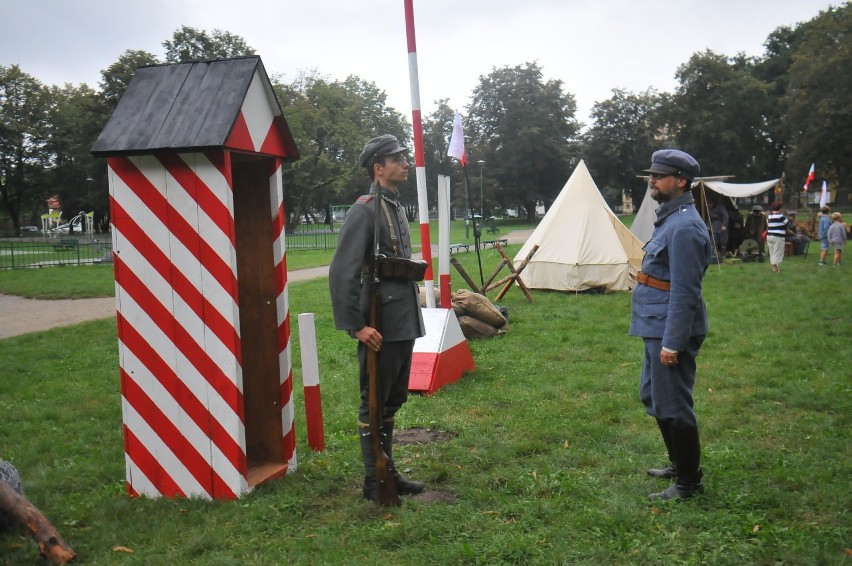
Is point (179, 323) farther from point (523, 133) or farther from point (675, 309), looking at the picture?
point (523, 133)

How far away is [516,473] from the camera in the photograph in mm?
4977

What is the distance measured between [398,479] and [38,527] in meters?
1.95

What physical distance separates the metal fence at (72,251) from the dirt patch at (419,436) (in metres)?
18.4

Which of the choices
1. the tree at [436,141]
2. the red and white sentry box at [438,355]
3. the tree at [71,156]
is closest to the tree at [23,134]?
the tree at [71,156]

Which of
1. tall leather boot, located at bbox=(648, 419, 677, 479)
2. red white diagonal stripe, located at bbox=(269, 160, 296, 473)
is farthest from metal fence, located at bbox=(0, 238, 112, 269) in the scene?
tall leather boot, located at bbox=(648, 419, 677, 479)

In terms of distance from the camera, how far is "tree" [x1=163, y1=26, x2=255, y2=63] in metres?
48.4

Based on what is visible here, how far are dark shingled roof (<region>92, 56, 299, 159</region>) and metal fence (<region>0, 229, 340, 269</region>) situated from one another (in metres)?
19.3

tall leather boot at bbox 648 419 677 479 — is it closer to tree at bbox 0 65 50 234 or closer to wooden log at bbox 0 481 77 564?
wooden log at bbox 0 481 77 564

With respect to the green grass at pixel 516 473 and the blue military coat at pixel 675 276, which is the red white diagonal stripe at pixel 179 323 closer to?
the green grass at pixel 516 473

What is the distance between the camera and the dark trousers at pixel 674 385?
14.4 feet

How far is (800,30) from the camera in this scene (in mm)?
65375

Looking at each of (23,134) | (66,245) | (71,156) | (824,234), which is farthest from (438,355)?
(71,156)

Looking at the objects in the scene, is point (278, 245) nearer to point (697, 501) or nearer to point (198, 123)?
point (198, 123)

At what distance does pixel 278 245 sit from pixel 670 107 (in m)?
59.9
